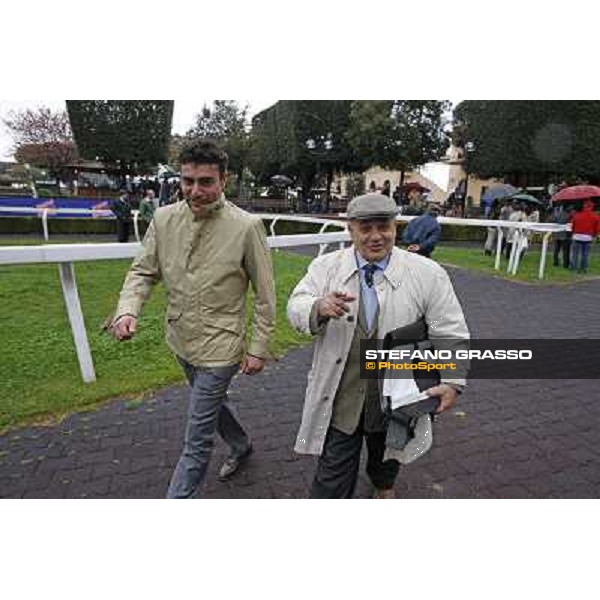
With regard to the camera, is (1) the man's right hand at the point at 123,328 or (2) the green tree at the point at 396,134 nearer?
(1) the man's right hand at the point at 123,328

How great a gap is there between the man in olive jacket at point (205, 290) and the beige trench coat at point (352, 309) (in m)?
0.36

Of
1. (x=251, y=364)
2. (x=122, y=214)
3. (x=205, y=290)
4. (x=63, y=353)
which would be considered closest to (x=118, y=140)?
(x=122, y=214)

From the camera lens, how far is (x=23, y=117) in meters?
33.0

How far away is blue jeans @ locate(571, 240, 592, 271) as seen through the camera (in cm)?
1081

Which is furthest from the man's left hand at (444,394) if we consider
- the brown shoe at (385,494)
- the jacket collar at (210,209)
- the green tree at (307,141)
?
the green tree at (307,141)

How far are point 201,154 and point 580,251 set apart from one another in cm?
1115

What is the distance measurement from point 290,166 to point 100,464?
3122cm

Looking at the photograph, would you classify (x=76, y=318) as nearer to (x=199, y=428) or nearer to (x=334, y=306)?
(x=199, y=428)

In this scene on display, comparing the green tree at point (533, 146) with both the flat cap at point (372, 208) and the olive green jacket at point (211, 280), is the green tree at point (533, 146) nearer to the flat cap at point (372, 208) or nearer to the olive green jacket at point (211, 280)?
the flat cap at point (372, 208)

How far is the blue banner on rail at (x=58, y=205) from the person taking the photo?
16.1 meters

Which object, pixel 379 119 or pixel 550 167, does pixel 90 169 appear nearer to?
pixel 379 119

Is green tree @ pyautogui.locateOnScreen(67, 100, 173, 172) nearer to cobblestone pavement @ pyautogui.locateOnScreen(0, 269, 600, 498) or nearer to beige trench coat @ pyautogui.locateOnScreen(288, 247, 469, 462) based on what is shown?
cobblestone pavement @ pyautogui.locateOnScreen(0, 269, 600, 498)

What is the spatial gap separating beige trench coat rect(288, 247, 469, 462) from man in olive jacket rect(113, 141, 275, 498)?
36 cm

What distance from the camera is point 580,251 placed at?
36.0 ft
